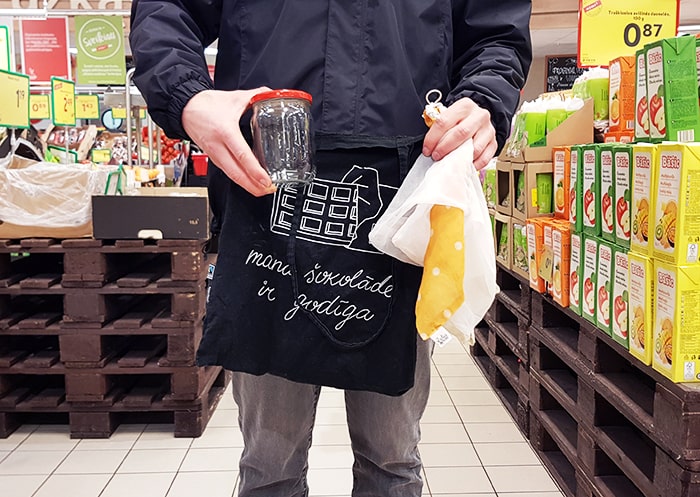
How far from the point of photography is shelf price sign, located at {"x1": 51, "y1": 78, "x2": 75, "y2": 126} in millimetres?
4984

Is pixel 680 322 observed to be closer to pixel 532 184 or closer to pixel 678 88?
pixel 678 88

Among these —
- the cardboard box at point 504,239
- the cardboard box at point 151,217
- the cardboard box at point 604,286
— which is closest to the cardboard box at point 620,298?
the cardboard box at point 604,286

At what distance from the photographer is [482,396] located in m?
3.59

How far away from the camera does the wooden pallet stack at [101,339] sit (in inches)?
117

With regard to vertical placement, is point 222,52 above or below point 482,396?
above

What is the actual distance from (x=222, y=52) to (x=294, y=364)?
542 mm

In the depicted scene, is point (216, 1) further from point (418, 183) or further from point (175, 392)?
point (175, 392)

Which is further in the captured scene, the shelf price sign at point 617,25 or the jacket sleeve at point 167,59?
the shelf price sign at point 617,25

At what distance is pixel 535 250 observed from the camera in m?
2.84

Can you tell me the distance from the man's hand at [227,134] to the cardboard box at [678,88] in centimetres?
137

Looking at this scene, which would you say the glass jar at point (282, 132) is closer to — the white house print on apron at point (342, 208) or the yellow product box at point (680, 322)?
the white house print on apron at point (342, 208)

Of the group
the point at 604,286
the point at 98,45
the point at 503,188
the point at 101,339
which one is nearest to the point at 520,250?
the point at 503,188

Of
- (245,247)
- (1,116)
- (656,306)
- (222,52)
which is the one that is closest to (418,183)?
(245,247)

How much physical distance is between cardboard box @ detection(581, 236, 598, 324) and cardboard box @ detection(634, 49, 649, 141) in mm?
359
